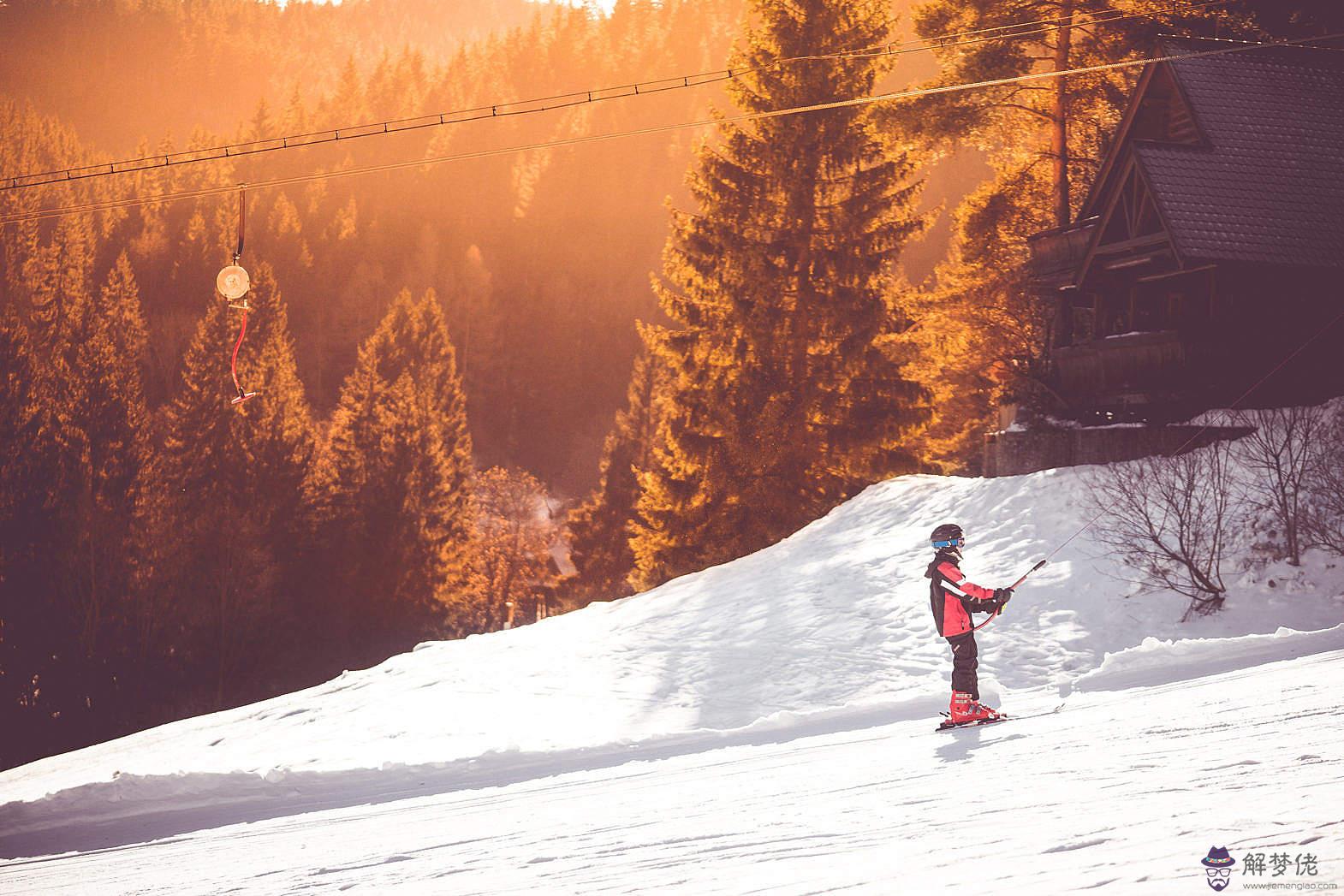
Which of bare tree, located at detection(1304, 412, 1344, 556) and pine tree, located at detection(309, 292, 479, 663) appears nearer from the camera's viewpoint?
bare tree, located at detection(1304, 412, 1344, 556)

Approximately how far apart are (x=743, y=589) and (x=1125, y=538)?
6.31 metres

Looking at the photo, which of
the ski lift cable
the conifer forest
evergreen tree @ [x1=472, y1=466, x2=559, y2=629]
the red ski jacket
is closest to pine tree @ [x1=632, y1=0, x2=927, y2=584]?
the conifer forest

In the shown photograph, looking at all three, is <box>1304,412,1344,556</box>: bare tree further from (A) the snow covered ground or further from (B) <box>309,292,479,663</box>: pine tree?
(B) <box>309,292,479,663</box>: pine tree

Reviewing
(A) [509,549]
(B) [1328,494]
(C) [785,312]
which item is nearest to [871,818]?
(B) [1328,494]

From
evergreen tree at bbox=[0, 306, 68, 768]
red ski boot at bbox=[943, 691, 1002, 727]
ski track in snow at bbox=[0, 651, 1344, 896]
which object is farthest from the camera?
evergreen tree at bbox=[0, 306, 68, 768]

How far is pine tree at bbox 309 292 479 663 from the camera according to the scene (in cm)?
5019

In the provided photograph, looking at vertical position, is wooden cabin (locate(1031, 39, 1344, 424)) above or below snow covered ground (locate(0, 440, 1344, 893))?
above

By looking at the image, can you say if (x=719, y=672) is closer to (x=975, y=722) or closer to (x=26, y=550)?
(x=975, y=722)

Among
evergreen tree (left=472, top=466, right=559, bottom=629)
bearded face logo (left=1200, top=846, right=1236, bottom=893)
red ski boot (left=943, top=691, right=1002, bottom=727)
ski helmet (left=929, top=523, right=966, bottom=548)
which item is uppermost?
evergreen tree (left=472, top=466, right=559, bottom=629)

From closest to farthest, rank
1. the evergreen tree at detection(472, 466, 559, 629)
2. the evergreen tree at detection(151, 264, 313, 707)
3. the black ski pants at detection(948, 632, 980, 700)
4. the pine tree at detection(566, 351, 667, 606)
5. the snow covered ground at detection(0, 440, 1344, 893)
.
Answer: the snow covered ground at detection(0, 440, 1344, 893), the black ski pants at detection(948, 632, 980, 700), the evergreen tree at detection(151, 264, 313, 707), the pine tree at detection(566, 351, 667, 606), the evergreen tree at detection(472, 466, 559, 629)

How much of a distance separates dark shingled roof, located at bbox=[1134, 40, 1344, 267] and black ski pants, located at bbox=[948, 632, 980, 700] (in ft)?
41.5

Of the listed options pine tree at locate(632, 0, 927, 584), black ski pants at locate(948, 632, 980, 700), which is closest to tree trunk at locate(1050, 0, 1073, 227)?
pine tree at locate(632, 0, 927, 584)

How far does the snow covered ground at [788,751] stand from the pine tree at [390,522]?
102 feet

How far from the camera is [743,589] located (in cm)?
1916
